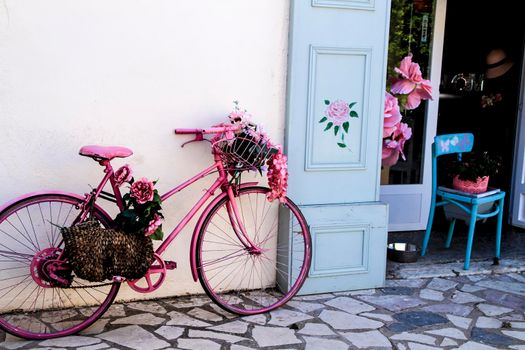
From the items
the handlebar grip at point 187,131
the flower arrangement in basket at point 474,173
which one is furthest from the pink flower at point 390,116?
the handlebar grip at point 187,131

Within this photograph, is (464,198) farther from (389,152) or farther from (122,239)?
(122,239)

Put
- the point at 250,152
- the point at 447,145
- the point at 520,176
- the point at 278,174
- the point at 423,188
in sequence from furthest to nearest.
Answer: the point at 520,176 → the point at 423,188 → the point at 447,145 → the point at 278,174 → the point at 250,152

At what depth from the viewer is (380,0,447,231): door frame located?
5941mm

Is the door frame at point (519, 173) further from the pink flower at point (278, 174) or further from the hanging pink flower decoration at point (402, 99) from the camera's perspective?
the pink flower at point (278, 174)

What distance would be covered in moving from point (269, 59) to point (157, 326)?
1.88m

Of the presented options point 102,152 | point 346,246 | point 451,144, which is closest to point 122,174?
point 102,152

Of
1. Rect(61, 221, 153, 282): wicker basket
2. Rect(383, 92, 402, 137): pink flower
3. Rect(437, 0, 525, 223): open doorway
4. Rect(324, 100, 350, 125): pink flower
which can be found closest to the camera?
Rect(61, 221, 153, 282): wicker basket

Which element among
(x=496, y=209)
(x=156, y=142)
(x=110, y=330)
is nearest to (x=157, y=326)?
(x=110, y=330)

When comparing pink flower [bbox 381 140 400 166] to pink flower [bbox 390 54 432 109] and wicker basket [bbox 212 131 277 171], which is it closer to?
pink flower [bbox 390 54 432 109]

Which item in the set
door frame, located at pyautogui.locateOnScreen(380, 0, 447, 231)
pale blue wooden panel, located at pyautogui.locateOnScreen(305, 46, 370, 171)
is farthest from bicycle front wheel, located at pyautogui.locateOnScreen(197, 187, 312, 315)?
door frame, located at pyautogui.locateOnScreen(380, 0, 447, 231)

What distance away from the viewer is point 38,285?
143 inches

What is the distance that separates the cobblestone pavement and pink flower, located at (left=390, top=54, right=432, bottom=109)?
4.89 ft

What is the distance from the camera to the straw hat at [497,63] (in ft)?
23.9

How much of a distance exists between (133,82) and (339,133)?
1.47m
